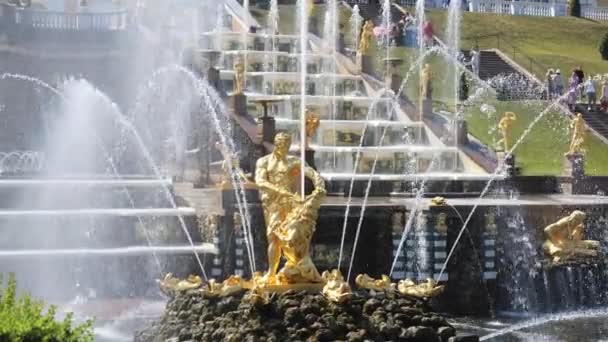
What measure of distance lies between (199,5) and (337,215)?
25.5 metres

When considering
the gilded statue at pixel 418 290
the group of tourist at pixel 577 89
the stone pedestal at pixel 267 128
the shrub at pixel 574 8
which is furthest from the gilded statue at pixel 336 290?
the shrub at pixel 574 8

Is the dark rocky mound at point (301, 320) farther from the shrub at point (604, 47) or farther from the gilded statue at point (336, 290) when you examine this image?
the shrub at point (604, 47)

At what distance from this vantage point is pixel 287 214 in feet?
63.0

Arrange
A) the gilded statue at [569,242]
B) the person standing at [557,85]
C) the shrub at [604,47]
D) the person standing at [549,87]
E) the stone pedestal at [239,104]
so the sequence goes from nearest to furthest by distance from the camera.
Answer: the gilded statue at [569,242]
the stone pedestal at [239,104]
the person standing at [557,85]
the person standing at [549,87]
the shrub at [604,47]

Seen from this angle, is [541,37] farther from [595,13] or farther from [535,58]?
[595,13]

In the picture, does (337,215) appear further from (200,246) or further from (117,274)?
(117,274)

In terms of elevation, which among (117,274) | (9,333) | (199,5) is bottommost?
(117,274)

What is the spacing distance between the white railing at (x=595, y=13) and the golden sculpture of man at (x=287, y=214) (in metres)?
50.5

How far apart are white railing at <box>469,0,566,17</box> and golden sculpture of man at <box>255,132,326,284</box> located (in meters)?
47.0

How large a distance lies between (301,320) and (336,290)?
0.71m

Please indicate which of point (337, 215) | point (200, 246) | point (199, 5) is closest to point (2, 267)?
point (200, 246)

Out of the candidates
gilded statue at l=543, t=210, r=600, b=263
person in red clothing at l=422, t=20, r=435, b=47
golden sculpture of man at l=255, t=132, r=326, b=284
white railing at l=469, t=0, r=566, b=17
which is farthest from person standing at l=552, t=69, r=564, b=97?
golden sculpture of man at l=255, t=132, r=326, b=284

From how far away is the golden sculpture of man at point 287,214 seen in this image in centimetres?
1897

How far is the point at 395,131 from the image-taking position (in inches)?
1480
